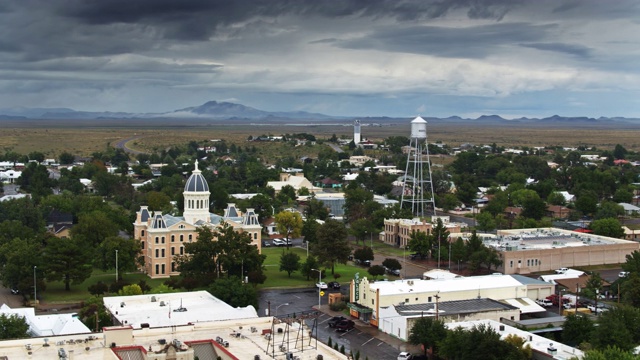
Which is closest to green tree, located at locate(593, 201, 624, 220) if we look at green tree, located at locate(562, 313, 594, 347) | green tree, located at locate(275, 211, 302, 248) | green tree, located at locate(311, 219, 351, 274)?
green tree, located at locate(275, 211, 302, 248)

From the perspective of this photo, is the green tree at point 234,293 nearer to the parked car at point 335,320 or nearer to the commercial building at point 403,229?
the parked car at point 335,320

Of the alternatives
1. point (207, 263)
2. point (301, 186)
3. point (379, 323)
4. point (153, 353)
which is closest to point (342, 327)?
point (379, 323)

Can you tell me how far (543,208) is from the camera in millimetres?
111625

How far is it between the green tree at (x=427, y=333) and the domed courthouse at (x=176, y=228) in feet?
89.8

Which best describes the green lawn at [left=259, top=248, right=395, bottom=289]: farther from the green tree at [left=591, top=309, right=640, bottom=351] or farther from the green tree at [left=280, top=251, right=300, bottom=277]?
the green tree at [left=591, top=309, right=640, bottom=351]

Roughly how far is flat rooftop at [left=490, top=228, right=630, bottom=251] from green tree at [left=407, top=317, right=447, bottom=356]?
1165 inches

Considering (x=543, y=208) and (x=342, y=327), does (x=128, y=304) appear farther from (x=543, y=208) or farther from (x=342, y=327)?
(x=543, y=208)

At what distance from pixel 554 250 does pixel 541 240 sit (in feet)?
15.7

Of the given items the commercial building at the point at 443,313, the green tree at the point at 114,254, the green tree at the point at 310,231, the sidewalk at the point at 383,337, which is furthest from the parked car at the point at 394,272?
the green tree at the point at 114,254

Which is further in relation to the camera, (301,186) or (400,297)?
(301,186)

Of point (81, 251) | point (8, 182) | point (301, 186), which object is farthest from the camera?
Answer: point (8, 182)

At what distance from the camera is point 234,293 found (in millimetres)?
60969

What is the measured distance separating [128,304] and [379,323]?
54.7ft

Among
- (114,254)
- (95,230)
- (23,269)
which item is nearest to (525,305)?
(114,254)
